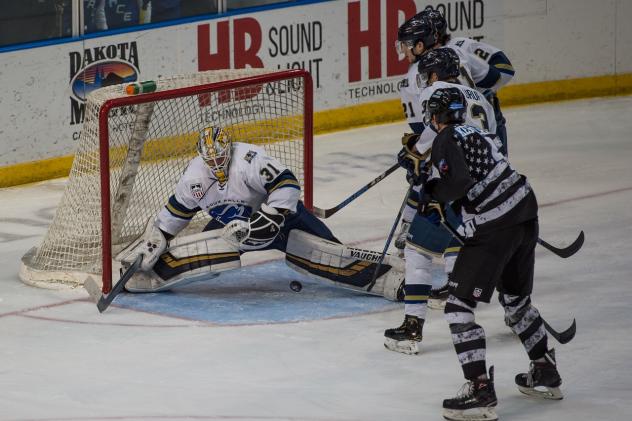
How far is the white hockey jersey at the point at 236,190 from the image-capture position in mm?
6566

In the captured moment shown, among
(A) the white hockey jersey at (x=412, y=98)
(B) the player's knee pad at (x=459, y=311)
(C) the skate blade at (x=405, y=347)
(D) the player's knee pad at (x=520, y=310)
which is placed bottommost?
(C) the skate blade at (x=405, y=347)

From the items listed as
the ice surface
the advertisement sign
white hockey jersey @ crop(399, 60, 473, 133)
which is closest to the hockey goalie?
the ice surface

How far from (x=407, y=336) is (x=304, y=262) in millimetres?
927

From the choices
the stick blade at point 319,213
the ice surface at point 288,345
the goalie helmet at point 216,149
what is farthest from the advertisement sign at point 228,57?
the goalie helmet at point 216,149

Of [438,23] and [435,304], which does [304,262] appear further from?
[438,23]

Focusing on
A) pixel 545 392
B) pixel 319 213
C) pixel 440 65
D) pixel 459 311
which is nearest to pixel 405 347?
pixel 545 392

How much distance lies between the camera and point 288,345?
19.8 ft

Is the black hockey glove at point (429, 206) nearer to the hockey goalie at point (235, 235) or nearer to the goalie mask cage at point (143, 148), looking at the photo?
the hockey goalie at point (235, 235)

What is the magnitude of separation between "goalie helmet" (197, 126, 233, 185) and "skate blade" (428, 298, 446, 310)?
1082mm

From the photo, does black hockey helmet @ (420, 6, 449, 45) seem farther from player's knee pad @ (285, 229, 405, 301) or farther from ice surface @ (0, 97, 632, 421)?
ice surface @ (0, 97, 632, 421)

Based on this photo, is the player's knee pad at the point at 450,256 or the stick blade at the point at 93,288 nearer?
the player's knee pad at the point at 450,256

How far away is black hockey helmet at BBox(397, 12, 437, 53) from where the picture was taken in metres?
6.59

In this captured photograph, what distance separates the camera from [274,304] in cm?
666

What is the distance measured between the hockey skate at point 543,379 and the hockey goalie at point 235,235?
1401 mm
